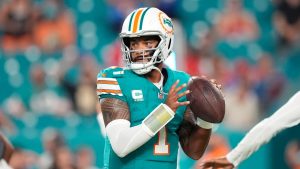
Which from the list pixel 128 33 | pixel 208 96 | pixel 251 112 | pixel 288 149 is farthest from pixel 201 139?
pixel 251 112

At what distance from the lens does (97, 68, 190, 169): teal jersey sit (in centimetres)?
482

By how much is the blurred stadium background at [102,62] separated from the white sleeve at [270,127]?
3481 mm

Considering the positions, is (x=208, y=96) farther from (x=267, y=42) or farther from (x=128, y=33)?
(x=267, y=42)

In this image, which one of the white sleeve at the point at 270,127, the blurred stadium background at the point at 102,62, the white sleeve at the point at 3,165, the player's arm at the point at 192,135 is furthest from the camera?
the blurred stadium background at the point at 102,62

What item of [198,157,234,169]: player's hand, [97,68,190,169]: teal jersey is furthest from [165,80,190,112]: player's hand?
[198,157,234,169]: player's hand

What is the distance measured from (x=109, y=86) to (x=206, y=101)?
0.53m

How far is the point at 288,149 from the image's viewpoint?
27.9 ft

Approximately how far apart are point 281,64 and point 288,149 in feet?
7.82

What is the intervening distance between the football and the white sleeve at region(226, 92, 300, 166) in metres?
0.25

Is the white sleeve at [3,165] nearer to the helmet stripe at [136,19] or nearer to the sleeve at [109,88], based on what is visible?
the sleeve at [109,88]

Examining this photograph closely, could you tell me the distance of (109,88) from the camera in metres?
4.82

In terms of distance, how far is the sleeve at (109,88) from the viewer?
4.81 metres

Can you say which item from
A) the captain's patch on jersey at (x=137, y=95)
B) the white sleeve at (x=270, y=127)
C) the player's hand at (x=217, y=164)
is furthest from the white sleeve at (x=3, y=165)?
the white sleeve at (x=270, y=127)

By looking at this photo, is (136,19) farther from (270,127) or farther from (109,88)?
(270,127)
